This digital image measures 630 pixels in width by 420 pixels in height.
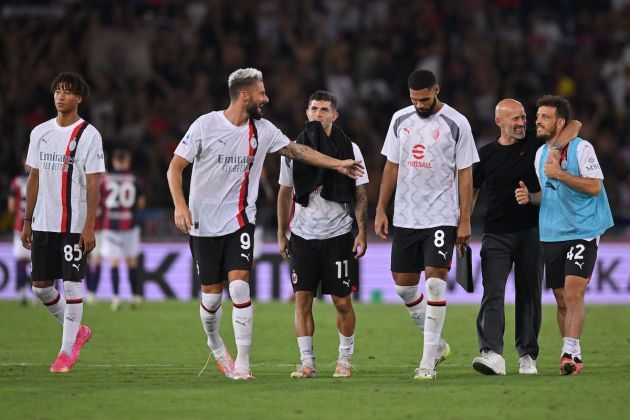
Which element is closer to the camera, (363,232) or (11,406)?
(11,406)

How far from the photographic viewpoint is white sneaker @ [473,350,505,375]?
10406 mm

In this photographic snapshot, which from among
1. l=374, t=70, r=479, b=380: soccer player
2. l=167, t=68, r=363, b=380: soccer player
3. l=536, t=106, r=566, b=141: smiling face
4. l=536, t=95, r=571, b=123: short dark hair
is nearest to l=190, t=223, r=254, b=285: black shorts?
l=167, t=68, r=363, b=380: soccer player

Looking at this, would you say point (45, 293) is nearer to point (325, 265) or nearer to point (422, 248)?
point (325, 265)

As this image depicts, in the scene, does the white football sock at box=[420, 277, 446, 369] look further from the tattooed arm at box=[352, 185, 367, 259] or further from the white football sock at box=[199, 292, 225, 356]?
the white football sock at box=[199, 292, 225, 356]

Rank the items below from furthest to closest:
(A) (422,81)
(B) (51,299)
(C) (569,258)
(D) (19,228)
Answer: (D) (19,228) → (B) (51,299) → (C) (569,258) → (A) (422,81)

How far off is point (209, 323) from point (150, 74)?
51.0 feet

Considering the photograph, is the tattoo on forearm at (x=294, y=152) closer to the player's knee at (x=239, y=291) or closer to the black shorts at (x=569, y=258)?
the player's knee at (x=239, y=291)

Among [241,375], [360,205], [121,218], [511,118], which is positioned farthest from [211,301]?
[121,218]

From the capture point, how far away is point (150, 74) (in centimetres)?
2530

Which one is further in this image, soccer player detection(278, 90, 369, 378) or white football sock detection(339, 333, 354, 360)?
soccer player detection(278, 90, 369, 378)

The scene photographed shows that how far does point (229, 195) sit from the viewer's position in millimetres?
10258

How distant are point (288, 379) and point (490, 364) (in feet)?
5.49

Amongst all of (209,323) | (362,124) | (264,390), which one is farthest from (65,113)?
(362,124)

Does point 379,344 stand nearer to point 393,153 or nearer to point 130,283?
point 393,153
